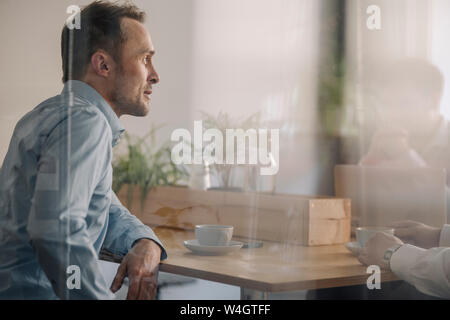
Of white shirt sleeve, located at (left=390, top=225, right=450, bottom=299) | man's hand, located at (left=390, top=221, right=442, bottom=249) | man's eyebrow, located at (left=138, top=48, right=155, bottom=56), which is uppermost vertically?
man's eyebrow, located at (left=138, top=48, right=155, bottom=56)

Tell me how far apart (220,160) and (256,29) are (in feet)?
0.90

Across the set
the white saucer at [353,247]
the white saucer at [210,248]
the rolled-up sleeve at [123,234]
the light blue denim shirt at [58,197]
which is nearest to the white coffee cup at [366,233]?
the white saucer at [353,247]

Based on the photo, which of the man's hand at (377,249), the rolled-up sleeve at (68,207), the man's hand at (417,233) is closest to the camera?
the rolled-up sleeve at (68,207)

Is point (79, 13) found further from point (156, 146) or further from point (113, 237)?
point (113, 237)

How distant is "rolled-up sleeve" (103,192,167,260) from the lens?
1012 mm

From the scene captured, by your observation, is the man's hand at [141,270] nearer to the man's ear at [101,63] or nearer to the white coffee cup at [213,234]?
the white coffee cup at [213,234]

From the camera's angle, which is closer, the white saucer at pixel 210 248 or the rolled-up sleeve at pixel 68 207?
the rolled-up sleeve at pixel 68 207

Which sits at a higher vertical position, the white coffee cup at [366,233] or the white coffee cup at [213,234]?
Result: the white coffee cup at [213,234]

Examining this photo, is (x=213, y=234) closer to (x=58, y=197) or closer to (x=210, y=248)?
(x=210, y=248)

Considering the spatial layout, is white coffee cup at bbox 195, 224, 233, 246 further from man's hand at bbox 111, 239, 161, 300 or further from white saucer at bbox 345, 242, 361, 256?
white saucer at bbox 345, 242, 361, 256

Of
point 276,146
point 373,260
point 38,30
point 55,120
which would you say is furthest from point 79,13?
point 373,260

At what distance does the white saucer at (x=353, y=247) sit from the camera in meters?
1.11

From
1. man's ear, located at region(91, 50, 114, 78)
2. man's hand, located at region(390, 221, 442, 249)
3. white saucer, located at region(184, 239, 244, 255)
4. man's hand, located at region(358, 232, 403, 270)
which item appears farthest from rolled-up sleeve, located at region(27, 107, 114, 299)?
man's hand, located at region(390, 221, 442, 249)

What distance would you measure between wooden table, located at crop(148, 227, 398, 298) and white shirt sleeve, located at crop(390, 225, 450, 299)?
3 cm
